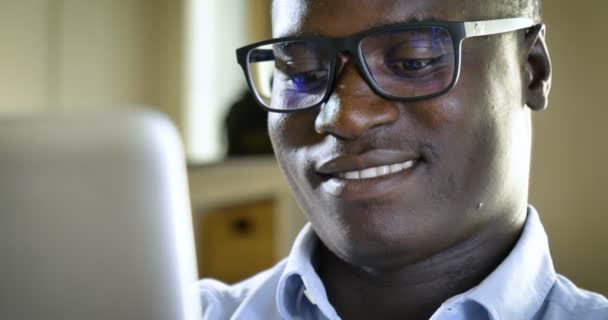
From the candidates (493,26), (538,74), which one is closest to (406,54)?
(493,26)

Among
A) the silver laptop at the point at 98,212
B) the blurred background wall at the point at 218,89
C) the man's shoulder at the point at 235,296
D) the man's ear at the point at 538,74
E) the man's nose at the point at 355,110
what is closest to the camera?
the silver laptop at the point at 98,212

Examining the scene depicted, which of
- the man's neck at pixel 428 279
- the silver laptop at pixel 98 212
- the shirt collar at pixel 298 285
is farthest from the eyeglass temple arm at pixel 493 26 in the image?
the silver laptop at pixel 98 212

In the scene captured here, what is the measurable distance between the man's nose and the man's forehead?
Answer: 5cm

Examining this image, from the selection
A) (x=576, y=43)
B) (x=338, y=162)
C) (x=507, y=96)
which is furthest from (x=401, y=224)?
(x=576, y=43)

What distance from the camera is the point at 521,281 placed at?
85 centimetres

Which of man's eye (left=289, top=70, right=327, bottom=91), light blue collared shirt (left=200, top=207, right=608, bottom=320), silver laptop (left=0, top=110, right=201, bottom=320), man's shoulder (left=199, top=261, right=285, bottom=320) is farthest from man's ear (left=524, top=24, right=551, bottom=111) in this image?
silver laptop (left=0, top=110, right=201, bottom=320)

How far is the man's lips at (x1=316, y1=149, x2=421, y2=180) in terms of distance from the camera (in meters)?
0.80

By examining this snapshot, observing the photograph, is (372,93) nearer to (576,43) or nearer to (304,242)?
(304,242)

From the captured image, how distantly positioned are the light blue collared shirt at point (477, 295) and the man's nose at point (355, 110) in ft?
0.73

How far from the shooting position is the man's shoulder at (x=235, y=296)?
1004 mm

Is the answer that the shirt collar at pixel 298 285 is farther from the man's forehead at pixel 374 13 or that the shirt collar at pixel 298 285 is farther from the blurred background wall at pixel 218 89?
the blurred background wall at pixel 218 89

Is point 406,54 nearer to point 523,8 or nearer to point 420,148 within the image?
point 420,148

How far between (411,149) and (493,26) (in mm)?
175

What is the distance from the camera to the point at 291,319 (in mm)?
962
